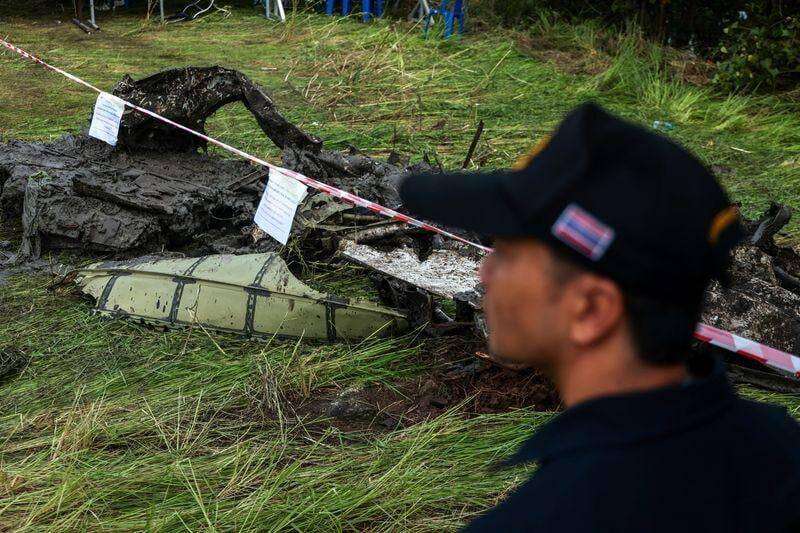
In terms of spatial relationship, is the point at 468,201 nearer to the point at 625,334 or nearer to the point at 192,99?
the point at 625,334

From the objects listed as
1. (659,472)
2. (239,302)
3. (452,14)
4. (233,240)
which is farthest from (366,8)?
(659,472)

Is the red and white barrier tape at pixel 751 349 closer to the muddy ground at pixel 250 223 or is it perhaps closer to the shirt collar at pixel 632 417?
the muddy ground at pixel 250 223

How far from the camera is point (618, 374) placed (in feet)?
4.26

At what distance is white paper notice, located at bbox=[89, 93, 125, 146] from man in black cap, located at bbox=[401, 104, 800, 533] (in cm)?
548

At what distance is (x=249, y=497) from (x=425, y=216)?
2333mm

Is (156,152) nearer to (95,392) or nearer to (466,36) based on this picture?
(95,392)

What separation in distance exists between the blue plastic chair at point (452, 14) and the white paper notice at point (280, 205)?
7.89 meters

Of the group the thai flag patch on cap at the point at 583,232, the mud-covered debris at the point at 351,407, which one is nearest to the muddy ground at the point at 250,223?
the mud-covered debris at the point at 351,407

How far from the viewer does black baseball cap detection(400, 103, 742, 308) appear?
118 cm

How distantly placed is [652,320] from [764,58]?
980cm

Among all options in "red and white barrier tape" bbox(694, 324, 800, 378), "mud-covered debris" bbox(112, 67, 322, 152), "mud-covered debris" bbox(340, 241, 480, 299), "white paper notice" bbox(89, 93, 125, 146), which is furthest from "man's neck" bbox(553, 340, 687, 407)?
"white paper notice" bbox(89, 93, 125, 146)

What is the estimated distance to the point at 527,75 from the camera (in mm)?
10984

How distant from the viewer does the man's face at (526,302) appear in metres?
1.30

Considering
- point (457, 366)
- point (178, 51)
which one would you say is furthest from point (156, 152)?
point (178, 51)
